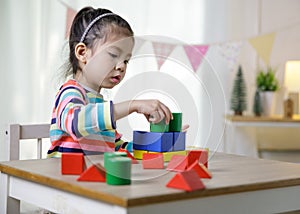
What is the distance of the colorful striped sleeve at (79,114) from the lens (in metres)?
1.29

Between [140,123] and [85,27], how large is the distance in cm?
41

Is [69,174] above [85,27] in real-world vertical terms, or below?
below

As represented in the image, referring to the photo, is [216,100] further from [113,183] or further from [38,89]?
[38,89]

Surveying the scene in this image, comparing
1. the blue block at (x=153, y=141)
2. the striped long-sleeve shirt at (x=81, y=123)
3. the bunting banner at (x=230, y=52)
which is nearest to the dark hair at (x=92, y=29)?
the striped long-sleeve shirt at (x=81, y=123)

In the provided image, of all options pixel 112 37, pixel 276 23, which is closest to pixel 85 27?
pixel 112 37

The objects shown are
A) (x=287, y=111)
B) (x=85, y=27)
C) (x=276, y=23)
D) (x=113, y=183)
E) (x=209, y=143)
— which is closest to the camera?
(x=113, y=183)

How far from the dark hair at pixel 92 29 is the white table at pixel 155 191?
0.34 m

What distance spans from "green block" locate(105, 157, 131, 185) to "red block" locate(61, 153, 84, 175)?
0.36 ft

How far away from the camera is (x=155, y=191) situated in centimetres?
101

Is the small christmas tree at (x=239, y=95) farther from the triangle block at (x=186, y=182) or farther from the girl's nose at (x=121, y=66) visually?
the triangle block at (x=186, y=182)

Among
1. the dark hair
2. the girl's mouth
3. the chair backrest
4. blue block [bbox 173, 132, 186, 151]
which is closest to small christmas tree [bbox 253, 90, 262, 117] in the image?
the dark hair

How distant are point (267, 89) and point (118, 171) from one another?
3063 millimetres

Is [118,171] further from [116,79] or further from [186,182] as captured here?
[116,79]

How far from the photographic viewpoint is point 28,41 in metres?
3.53
